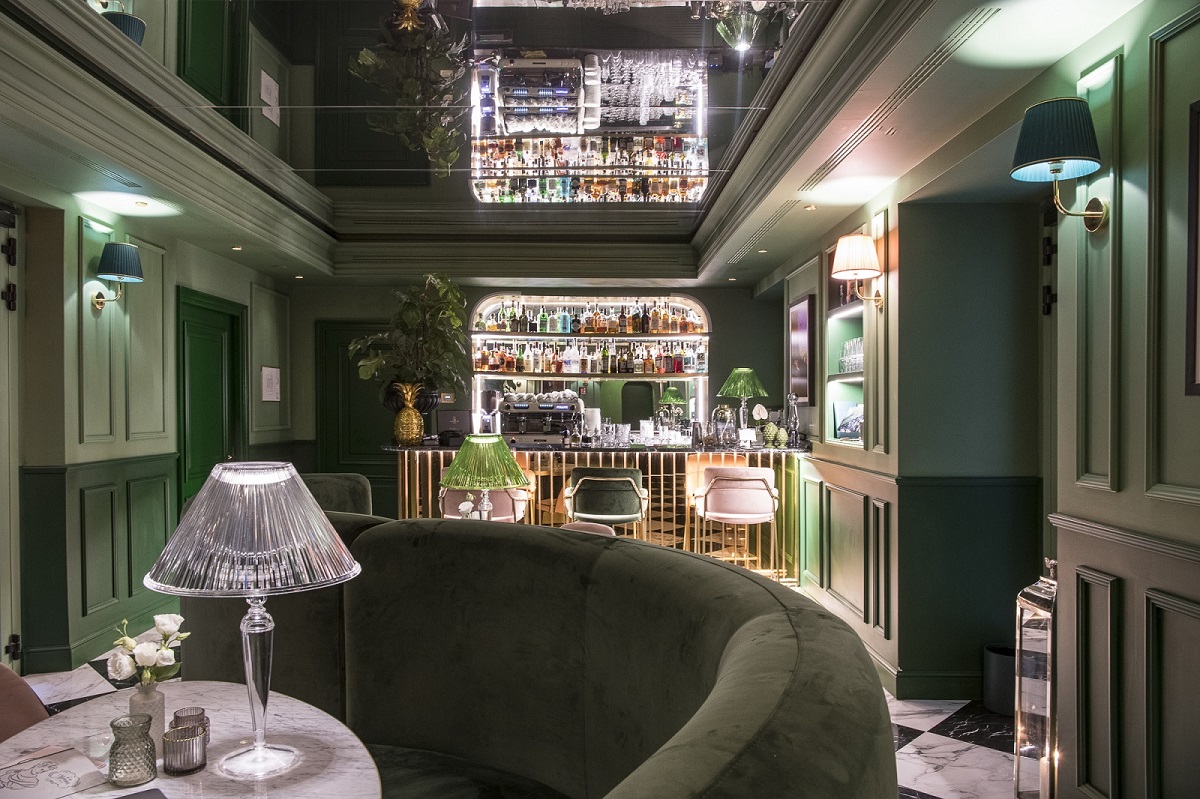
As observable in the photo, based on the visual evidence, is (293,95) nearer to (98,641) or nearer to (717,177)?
(717,177)

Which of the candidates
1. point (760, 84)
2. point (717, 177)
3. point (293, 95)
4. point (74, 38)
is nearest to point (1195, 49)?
point (760, 84)

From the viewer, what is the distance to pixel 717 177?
18.6 ft

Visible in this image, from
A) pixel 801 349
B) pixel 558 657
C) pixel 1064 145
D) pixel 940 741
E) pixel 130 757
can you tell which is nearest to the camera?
pixel 130 757

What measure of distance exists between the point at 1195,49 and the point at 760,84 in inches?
85.0

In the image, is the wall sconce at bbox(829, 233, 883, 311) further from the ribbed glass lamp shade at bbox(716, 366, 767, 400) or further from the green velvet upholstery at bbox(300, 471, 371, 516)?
the green velvet upholstery at bbox(300, 471, 371, 516)

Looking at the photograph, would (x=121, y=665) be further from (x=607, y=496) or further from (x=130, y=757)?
(x=607, y=496)

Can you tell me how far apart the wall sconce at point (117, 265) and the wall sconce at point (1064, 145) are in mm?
4623

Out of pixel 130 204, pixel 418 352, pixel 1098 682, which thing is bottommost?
pixel 1098 682

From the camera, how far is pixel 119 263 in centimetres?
462

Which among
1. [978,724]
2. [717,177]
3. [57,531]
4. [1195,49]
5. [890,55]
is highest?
[717,177]

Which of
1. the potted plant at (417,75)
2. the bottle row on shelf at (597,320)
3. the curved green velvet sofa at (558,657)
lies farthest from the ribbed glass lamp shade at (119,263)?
the bottle row on shelf at (597,320)

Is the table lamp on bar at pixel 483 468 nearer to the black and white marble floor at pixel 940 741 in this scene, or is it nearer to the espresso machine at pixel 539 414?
the black and white marble floor at pixel 940 741

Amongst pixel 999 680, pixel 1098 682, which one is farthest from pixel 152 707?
pixel 999 680

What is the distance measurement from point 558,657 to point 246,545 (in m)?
0.82
